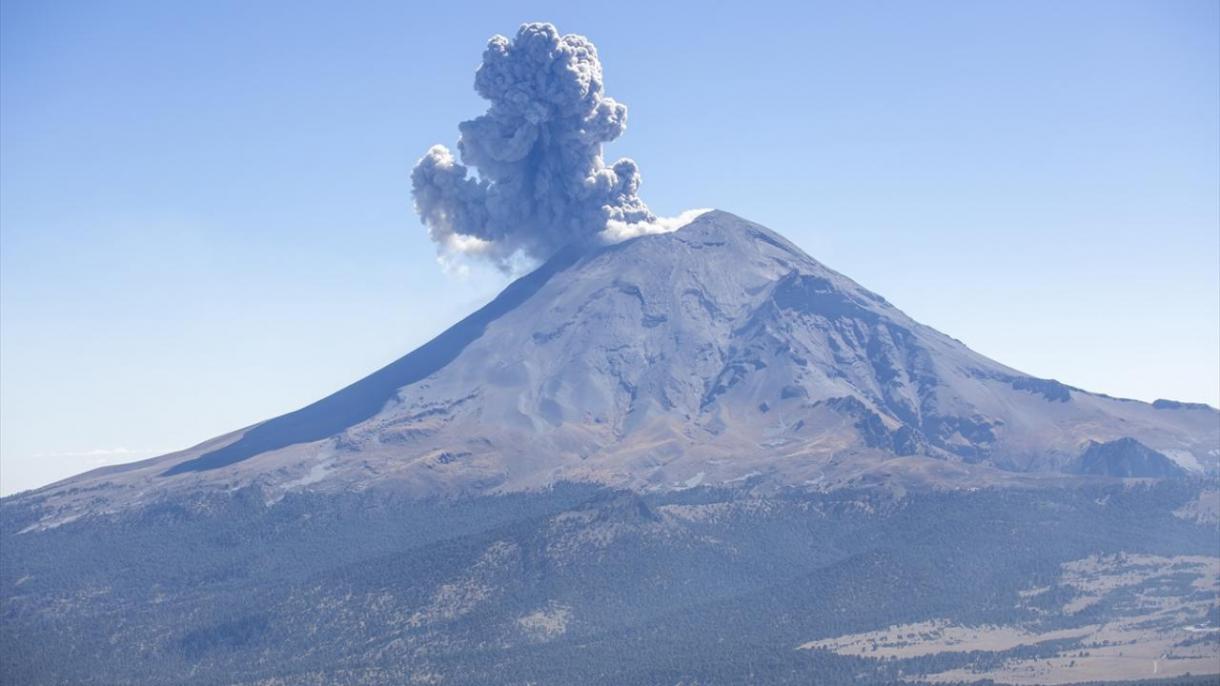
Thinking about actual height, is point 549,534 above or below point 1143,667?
above

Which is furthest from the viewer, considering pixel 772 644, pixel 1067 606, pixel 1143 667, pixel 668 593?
pixel 668 593

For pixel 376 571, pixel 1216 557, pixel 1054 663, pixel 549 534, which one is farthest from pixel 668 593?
pixel 1216 557

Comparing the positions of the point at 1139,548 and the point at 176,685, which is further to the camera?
the point at 1139,548

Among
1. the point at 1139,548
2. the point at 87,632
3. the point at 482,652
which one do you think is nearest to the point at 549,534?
the point at 482,652

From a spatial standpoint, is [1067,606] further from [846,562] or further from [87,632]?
[87,632]

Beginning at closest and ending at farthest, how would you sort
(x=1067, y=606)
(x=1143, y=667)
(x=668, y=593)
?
(x=1143, y=667)
(x=1067, y=606)
(x=668, y=593)

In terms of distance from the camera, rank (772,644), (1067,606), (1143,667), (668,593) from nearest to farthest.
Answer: (1143,667) → (772,644) → (1067,606) → (668,593)

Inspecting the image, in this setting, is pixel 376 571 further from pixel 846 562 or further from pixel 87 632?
pixel 846 562

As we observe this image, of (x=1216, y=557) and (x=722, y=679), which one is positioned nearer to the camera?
(x=722, y=679)
